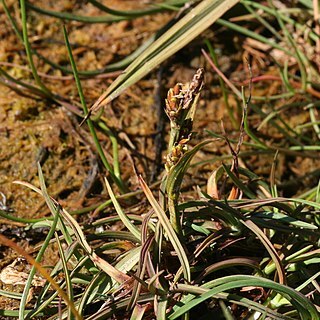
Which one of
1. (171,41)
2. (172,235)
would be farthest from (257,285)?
(171,41)

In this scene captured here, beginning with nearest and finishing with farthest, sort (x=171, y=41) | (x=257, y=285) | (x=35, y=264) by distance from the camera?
(x=35, y=264) < (x=257, y=285) < (x=171, y=41)

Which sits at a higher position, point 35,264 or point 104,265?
point 35,264

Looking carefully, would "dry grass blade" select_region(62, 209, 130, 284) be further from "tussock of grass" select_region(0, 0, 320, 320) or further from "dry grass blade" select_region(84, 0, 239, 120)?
"dry grass blade" select_region(84, 0, 239, 120)

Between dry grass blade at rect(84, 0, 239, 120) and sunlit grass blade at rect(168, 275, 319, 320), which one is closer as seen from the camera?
sunlit grass blade at rect(168, 275, 319, 320)

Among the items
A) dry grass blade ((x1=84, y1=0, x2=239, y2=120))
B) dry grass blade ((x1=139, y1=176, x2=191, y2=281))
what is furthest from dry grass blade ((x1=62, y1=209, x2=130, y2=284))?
dry grass blade ((x1=84, y1=0, x2=239, y2=120))

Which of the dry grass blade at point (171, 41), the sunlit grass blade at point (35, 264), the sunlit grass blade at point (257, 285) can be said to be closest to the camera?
the sunlit grass blade at point (35, 264)

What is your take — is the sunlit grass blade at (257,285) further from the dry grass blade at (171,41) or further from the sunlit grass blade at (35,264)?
the dry grass blade at (171,41)

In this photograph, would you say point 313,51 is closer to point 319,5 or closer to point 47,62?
point 319,5

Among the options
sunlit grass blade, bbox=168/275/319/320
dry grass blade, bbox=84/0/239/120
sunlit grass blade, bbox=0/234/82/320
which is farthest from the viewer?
dry grass blade, bbox=84/0/239/120

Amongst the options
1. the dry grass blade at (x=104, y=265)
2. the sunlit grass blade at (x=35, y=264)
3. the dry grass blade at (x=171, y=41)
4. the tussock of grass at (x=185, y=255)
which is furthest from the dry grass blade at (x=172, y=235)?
the dry grass blade at (x=171, y=41)

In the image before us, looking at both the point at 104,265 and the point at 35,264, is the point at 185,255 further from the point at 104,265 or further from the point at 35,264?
the point at 35,264

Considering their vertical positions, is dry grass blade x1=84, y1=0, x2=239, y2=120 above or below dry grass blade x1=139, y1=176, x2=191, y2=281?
above

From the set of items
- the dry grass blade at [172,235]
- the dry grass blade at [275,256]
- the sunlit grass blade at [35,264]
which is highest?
the sunlit grass blade at [35,264]
